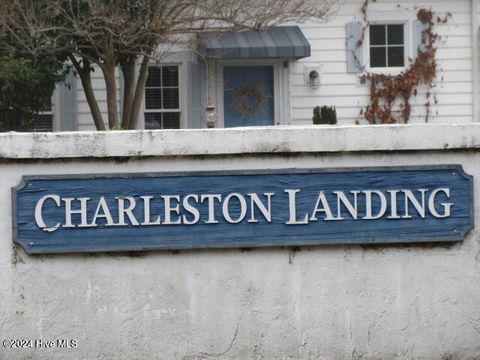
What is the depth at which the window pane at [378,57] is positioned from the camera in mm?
18453

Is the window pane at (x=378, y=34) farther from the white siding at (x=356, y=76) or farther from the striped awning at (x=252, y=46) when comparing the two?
the striped awning at (x=252, y=46)

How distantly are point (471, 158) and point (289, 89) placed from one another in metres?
11.2

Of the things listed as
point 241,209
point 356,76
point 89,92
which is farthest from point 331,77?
point 241,209

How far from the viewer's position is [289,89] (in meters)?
18.2

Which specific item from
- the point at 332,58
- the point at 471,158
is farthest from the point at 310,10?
the point at 471,158

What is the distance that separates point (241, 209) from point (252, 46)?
408 inches

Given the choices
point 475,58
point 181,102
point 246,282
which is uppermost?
point 475,58

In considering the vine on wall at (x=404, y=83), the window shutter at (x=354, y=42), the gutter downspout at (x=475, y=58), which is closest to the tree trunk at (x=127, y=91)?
the window shutter at (x=354, y=42)

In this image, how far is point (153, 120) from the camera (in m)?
18.2

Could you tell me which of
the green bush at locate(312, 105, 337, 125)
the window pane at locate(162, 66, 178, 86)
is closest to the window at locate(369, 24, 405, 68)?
the green bush at locate(312, 105, 337, 125)

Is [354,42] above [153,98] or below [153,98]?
above

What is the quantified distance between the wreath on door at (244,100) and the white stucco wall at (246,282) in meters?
11.3

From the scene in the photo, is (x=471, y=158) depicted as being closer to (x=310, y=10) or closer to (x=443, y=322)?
(x=443, y=322)

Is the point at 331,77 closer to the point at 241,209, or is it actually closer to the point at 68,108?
the point at 68,108
